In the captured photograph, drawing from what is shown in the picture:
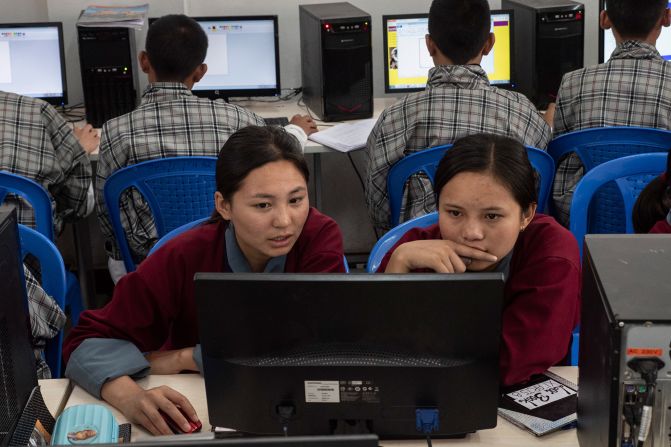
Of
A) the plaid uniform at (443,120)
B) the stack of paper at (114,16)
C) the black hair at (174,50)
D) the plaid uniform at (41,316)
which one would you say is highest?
the stack of paper at (114,16)

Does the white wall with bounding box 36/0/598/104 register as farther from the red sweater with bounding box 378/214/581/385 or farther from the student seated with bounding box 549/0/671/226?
the red sweater with bounding box 378/214/581/385

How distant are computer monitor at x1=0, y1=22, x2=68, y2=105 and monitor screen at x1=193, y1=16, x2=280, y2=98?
559 mm

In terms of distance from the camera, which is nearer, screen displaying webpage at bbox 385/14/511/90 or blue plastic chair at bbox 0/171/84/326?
blue plastic chair at bbox 0/171/84/326

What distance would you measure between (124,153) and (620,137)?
1.53 m

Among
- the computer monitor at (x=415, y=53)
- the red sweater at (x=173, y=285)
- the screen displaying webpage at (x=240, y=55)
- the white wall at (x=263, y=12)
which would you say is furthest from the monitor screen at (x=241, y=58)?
the red sweater at (x=173, y=285)

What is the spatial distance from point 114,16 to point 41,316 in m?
1.91

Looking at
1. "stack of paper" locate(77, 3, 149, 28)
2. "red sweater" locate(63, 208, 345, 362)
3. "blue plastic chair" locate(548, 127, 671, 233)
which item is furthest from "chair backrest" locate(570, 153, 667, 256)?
"stack of paper" locate(77, 3, 149, 28)

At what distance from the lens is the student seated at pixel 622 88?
10.4 ft

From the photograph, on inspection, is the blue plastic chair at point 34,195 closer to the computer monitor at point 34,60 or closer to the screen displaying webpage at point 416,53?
the computer monitor at point 34,60

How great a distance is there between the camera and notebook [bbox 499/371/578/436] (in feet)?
5.16

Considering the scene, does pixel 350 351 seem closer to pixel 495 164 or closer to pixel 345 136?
pixel 495 164

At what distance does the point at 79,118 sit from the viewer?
3920 mm

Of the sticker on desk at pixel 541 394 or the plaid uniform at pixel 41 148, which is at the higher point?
the plaid uniform at pixel 41 148

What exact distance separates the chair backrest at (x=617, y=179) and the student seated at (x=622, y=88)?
1.86ft
